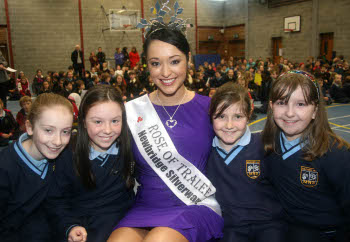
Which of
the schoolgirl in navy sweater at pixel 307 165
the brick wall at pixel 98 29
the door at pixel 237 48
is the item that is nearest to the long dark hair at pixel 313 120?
the schoolgirl in navy sweater at pixel 307 165

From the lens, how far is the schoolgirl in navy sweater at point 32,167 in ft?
5.86

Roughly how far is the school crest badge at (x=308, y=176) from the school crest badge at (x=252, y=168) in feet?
0.85

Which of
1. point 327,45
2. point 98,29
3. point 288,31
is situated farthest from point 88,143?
point 288,31

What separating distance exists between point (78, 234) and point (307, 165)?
4.76 ft

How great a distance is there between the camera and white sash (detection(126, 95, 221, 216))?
6.18 feet

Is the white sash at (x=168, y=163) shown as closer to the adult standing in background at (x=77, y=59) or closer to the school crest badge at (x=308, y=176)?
the school crest badge at (x=308, y=176)

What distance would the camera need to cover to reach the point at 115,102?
1895 millimetres

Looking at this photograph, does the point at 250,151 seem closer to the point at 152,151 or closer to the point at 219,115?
the point at 219,115

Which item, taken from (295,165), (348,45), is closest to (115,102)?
(295,165)

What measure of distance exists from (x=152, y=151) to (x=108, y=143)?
0.30 meters

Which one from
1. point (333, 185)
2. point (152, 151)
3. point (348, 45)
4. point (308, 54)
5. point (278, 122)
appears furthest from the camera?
point (308, 54)

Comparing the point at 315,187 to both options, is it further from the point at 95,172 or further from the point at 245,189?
the point at 95,172

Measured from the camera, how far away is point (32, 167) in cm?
185

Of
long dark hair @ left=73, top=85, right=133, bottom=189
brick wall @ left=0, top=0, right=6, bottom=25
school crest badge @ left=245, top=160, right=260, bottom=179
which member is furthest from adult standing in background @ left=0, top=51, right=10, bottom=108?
brick wall @ left=0, top=0, right=6, bottom=25
